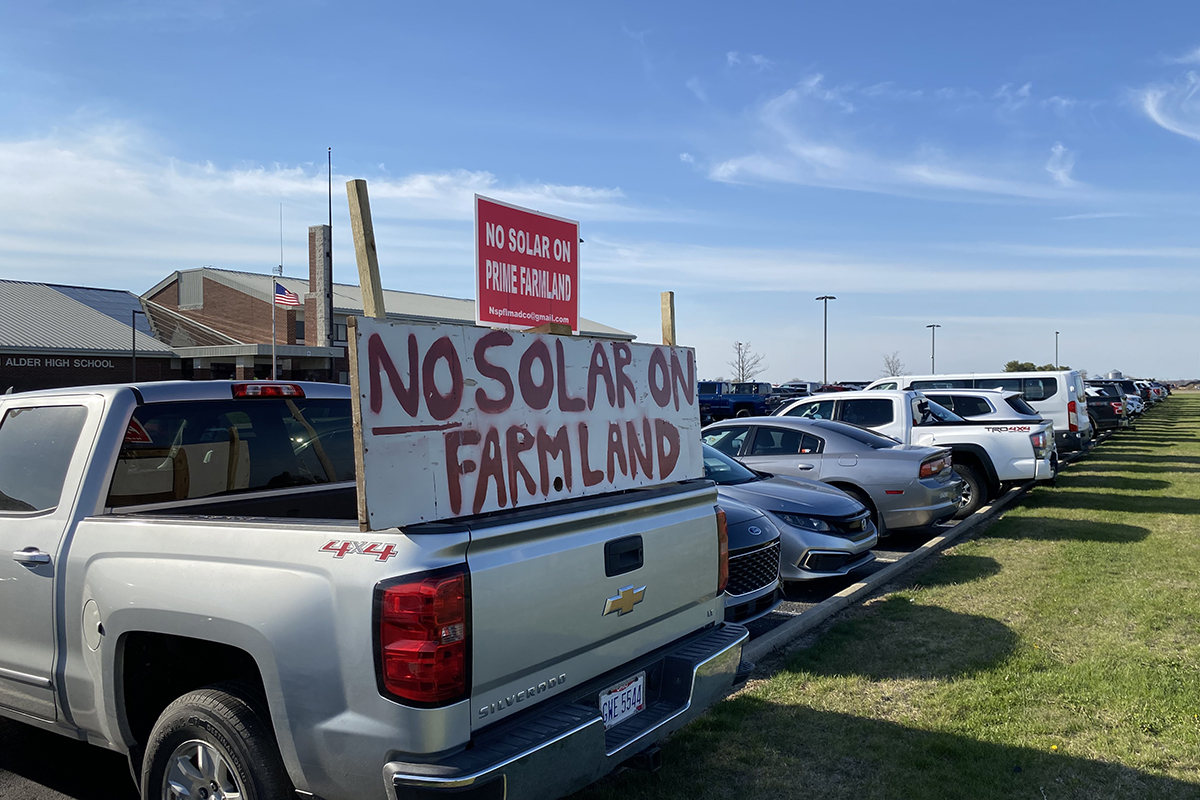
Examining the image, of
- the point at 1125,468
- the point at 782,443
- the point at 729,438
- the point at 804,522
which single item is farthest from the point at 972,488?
the point at 1125,468

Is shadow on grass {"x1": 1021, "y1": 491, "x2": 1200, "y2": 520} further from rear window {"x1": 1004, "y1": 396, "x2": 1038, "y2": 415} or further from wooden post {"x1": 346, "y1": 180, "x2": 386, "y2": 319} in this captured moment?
wooden post {"x1": 346, "y1": 180, "x2": 386, "y2": 319}

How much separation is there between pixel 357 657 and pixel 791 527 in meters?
5.51

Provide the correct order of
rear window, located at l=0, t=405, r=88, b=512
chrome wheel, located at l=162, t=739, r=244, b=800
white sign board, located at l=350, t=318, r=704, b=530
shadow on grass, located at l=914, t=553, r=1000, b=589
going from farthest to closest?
shadow on grass, located at l=914, t=553, r=1000, b=589 < rear window, located at l=0, t=405, r=88, b=512 < chrome wheel, located at l=162, t=739, r=244, b=800 < white sign board, located at l=350, t=318, r=704, b=530

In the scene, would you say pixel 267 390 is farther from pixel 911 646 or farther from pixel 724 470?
pixel 724 470

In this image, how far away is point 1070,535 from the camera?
1018 cm


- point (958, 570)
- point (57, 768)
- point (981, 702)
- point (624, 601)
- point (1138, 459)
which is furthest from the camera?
point (1138, 459)

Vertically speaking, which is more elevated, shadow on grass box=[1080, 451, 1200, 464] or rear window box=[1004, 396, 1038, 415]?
rear window box=[1004, 396, 1038, 415]

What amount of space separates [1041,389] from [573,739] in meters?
17.6

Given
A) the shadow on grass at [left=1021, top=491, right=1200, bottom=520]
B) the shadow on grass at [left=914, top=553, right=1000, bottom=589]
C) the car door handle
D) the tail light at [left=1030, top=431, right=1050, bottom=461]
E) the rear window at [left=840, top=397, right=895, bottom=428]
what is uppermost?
the rear window at [left=840, top=397, right=895, bottom=428]

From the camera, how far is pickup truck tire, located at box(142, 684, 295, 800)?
115 inches

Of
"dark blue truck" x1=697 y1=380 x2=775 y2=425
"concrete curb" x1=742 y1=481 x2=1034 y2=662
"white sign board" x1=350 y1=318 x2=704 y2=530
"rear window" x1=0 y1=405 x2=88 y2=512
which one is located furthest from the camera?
"dark blue truck" x1=697 y1=380 x2=775 y2=425

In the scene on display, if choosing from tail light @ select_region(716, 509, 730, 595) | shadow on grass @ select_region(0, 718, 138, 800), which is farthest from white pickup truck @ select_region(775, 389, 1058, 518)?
shadow on grass @ select_region(0, 718, 138, 800)

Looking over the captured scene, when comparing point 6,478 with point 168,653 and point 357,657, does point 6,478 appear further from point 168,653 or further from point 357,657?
point 357,657

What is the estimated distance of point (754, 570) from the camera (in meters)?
6.30
